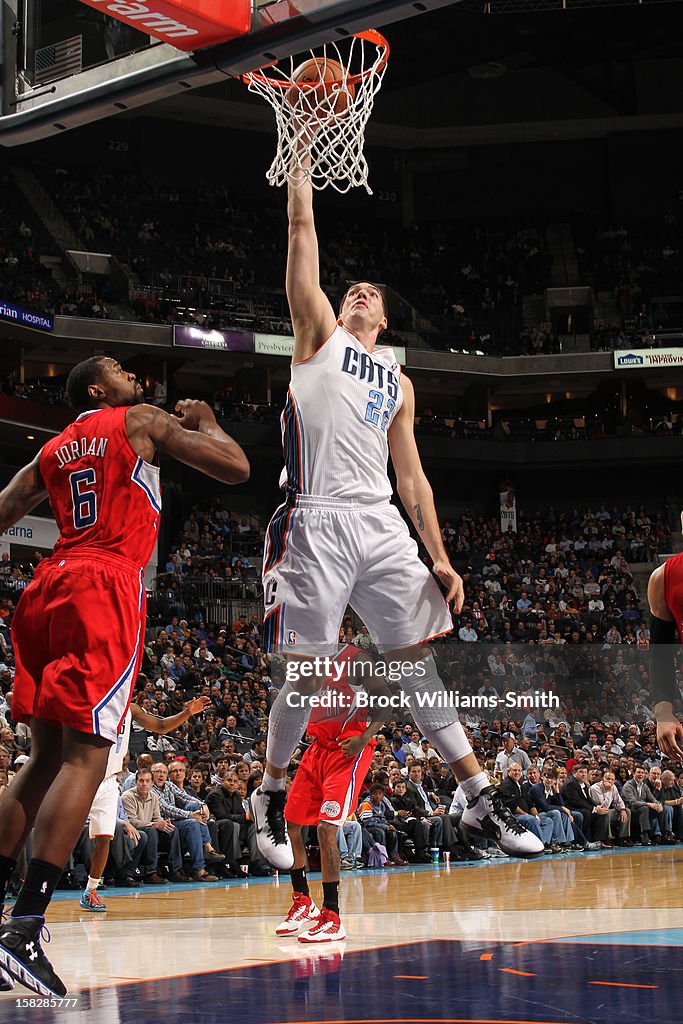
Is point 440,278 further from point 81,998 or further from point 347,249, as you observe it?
point 81,998

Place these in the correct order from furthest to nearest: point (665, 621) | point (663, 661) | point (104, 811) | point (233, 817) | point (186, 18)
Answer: point (233, 817), point (104, 811), point (665, 621), point (663, 661), point (186, 18)

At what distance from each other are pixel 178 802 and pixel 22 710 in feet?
26.2

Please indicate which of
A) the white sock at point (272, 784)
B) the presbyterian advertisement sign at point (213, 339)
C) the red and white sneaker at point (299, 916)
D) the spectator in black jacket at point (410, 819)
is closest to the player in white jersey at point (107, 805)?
the red and white sneaker at point (299, 916)

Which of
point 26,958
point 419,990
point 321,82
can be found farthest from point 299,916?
point 321,82

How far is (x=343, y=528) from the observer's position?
5672 millimetres

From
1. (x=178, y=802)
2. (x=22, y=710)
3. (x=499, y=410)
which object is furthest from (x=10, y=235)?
(x=22, y=710)

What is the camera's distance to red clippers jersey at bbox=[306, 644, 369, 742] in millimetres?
7441

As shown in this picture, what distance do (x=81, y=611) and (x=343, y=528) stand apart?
160 centimetres

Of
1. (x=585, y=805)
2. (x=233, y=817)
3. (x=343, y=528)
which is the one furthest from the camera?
(x=585, y=805)

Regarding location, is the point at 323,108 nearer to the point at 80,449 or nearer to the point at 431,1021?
the point at 80,449

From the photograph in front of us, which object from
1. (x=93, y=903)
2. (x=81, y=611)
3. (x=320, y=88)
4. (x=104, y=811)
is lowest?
(x=93, y=903)

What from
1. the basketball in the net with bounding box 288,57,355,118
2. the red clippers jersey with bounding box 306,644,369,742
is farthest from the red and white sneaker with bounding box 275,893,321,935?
the basketball in the net with bounding box 288,57,355,118

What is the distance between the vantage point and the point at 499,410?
35375mm

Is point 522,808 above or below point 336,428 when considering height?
below
